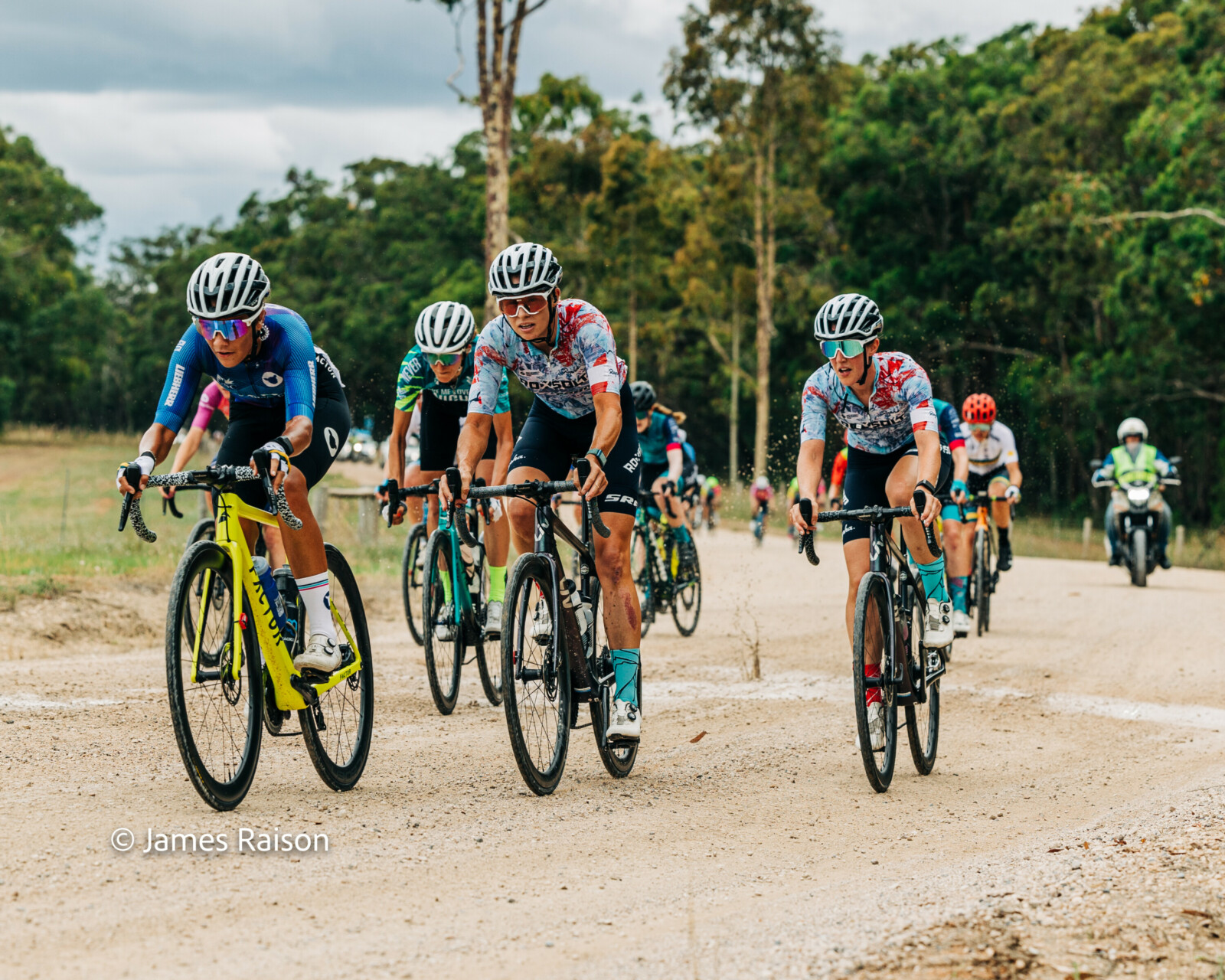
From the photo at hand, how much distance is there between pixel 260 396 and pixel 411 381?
300 cm

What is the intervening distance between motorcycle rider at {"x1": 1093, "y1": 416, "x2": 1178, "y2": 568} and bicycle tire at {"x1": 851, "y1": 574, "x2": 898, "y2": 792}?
14.7m

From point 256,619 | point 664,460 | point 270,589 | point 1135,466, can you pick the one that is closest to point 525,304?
point 270,589

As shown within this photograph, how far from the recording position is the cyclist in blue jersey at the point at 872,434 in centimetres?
679

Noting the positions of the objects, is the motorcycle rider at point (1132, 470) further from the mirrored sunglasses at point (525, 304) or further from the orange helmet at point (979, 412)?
the mirrored sunglasses at point (525, 304)

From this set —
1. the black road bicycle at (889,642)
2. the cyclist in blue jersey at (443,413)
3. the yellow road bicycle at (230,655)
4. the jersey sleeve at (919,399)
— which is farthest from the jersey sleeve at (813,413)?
the yellow road bicycle at (230,655)

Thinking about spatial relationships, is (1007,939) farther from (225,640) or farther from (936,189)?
(936,189)

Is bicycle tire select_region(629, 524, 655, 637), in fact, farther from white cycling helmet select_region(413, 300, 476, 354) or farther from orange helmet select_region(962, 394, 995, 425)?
white cycling helmet select_region(413, 300, 476, 354)

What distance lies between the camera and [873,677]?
6.36 meters

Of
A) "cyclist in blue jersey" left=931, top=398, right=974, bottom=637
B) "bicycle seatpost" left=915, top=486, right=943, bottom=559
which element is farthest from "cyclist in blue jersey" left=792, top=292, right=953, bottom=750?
"cyclist in blue jersey" left=931, top=398, right=974, bottom=637

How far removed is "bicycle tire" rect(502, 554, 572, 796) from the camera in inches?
227

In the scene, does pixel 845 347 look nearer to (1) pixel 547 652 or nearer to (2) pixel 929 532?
(2) pixel 929 532

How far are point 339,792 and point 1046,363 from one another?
143ft

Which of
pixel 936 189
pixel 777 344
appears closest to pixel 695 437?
pixel 777 344

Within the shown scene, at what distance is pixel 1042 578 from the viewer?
20.3 metres
